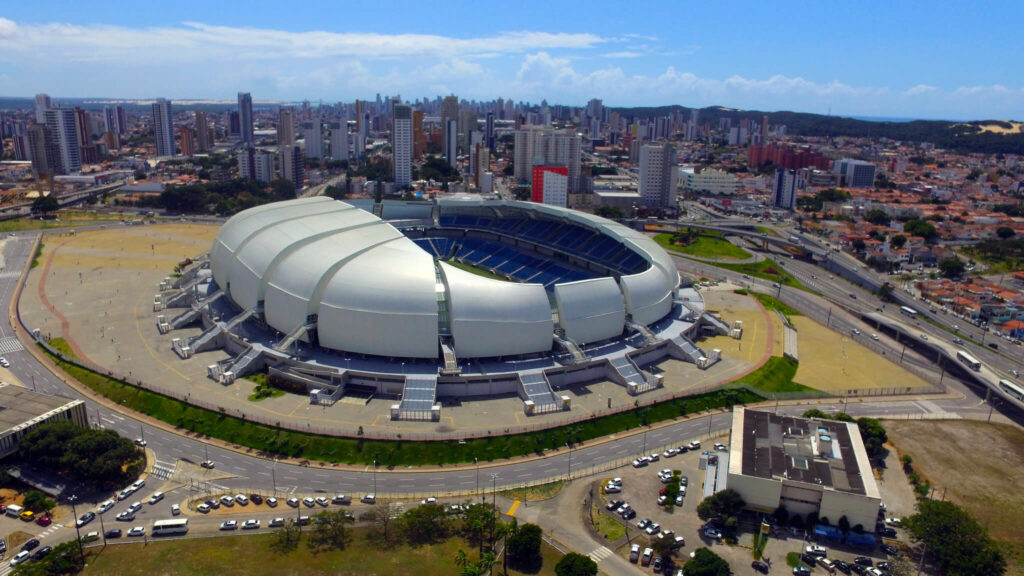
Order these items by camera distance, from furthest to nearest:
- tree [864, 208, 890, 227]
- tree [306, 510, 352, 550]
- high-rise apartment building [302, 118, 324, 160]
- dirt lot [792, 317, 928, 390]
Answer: high-rise apartment building [302, 118, 324, 160] < tree [864, 208, 890, 227] < dirt lot [792, 317, 928, 390] < tree [306, 510, 352, 550]

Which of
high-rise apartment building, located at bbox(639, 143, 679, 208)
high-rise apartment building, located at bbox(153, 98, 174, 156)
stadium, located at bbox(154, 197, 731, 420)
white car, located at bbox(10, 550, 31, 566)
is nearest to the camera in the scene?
white car, located at bbox(10, 550, 31, 566)

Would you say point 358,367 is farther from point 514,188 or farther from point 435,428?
point 514,188

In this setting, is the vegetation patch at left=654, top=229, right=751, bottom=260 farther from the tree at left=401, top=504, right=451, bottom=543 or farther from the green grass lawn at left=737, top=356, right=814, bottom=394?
the tree at left=401, top=504, right=451, bottom=543

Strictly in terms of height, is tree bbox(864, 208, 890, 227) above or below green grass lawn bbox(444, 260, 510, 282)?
above

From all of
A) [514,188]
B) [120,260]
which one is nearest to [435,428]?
[120,260]

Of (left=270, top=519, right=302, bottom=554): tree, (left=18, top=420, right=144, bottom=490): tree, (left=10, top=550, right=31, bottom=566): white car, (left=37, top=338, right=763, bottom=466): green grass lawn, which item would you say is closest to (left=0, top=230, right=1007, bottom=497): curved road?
(left=37, top=338, right=763, bottom=466): green grass lawn

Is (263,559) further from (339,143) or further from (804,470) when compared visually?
(339,143)
